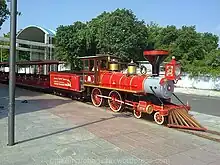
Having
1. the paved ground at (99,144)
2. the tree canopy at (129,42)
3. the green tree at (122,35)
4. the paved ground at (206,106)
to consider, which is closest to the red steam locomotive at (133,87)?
the paved ground at (99,144)

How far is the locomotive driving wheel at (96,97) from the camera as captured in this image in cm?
1245

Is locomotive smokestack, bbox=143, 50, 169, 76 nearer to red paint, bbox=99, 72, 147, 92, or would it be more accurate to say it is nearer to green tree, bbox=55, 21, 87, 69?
red paint, bbox=99, 72, 147, 92

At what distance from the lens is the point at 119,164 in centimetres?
503

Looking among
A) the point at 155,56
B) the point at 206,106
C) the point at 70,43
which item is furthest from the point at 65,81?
the point at 70,43

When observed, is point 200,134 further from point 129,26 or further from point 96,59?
point 129,26

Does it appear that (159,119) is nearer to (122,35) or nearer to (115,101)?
(115,101)

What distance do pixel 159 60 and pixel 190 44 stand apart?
23.4m

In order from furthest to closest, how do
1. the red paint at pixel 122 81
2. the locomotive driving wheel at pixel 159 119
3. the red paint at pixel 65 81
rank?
the red paint at pixel 65 81, the red paint at pixel 122 81, the locomotive driving wheel at pixel 159 119

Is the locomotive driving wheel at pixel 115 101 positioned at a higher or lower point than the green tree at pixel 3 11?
lower

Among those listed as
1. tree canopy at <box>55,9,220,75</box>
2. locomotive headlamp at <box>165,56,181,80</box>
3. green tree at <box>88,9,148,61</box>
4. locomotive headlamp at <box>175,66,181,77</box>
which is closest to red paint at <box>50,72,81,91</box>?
locomotive headlamp at <box>165,56,181,80</box>

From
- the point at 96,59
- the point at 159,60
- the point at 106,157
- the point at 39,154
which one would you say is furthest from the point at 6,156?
the point at 96,59

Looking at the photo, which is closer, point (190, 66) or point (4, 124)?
point (4, 124)

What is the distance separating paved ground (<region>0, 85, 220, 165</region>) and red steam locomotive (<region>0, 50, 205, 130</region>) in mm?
704

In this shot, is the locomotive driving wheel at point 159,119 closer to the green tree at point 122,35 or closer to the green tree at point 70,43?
the green tree at point 122,35
